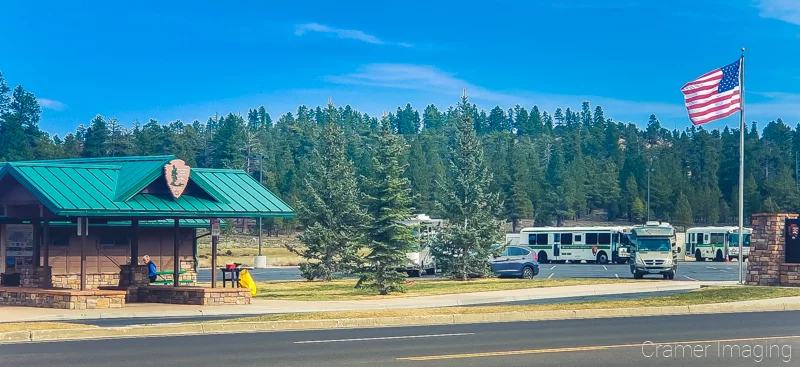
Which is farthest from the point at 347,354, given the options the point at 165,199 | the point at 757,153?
the point at 757,153

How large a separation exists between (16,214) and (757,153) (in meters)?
137

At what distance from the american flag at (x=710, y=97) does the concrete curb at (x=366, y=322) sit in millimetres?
8969

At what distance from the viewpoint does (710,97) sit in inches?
1336

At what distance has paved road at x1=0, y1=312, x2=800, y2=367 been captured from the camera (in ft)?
46.9

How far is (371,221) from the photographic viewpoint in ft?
111

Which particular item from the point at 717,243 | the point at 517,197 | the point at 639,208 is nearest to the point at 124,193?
the point at 717,243

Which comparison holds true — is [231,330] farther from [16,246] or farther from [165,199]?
[16,246]

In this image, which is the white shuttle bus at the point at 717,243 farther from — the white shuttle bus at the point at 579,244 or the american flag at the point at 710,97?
the american flag at the point at 710,97

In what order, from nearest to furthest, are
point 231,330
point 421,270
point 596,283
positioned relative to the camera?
point 231,330, point 596,283, point 421,270

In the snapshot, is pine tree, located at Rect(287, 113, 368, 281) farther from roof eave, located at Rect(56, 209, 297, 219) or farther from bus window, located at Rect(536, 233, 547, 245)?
bus window, located at Rect(536, 233, 547, 245)

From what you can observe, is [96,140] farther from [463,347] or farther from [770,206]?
[463,347]

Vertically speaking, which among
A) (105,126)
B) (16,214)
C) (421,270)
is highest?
(105,126)

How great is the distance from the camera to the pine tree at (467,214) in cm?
4134

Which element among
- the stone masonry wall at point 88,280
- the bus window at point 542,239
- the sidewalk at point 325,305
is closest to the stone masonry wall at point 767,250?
the sidewalk at point 325,305
